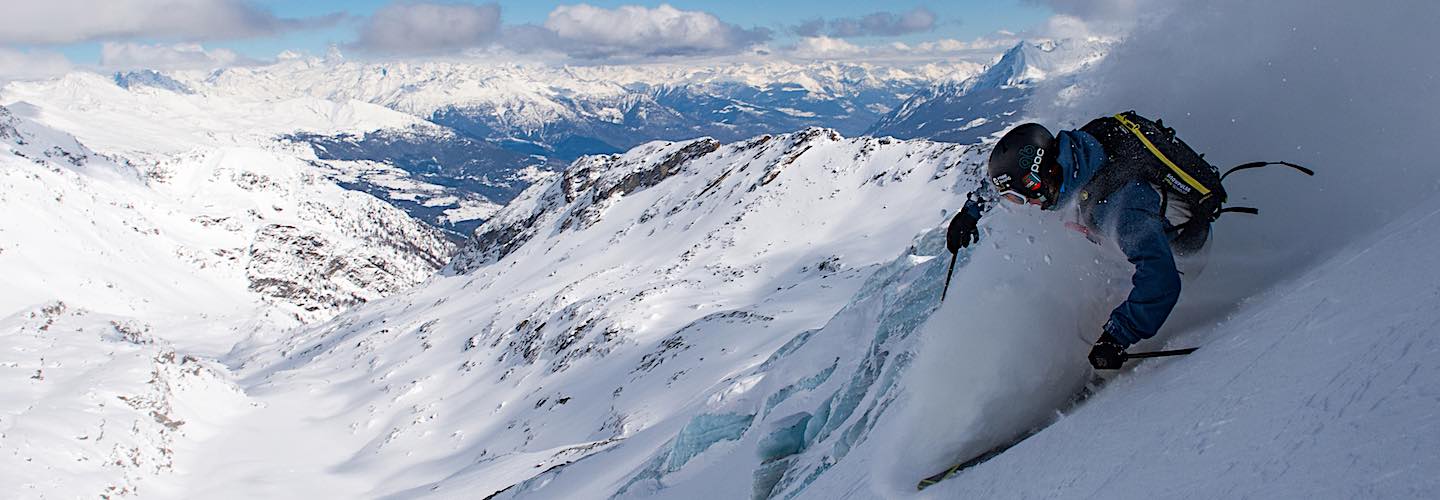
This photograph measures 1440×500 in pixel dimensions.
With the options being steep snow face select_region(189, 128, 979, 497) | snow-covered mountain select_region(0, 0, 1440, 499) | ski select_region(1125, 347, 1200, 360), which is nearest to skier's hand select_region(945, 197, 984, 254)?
snow-covered mountain select_region(0, 0, 1440, 499)

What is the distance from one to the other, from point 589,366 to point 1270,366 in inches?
1345

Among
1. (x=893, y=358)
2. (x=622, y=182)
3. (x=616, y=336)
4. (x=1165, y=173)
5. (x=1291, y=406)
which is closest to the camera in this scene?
(x=1291, y=406)

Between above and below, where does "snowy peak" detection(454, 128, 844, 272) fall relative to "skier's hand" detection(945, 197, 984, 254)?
above

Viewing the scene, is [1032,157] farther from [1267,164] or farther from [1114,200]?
[1267,164]

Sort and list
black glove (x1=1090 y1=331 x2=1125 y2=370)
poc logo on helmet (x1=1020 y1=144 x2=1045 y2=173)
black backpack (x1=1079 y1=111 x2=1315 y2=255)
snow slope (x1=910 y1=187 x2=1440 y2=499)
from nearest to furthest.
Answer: snow slope (x1=910 y1=187 x2=1440 y2=499) → black glove (x1=1090 y1=331 x2=1125 y2=370) → black backpack (x1=1079 y1=111 x2=1315 y2=255) → poc logo on helmet (x1=1020 y1=144 x2=1045 y2=173)

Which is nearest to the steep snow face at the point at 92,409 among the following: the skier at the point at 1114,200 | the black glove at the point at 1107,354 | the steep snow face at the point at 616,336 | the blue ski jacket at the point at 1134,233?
the steep snow face at the point at 616,336

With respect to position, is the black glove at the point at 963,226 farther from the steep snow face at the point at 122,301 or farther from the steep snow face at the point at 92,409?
the steep snow face at the point at 122,301

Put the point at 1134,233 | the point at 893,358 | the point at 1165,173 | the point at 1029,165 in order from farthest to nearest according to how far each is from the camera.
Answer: the point at 893,358
the point at 1029,165
the point at 1165,173
the point at 1134,233

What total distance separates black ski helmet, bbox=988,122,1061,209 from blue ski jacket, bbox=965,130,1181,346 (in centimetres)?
8

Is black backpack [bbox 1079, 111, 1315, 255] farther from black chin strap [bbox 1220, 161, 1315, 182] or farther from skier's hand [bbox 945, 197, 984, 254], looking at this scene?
skier's hand [bbox 945, 197, 984, 254]

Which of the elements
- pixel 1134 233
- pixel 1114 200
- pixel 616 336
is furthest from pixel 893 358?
pixel 616 336

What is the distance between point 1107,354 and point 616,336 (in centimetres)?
3391

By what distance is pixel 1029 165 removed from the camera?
5.49 meters

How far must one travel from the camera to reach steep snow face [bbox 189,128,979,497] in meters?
22.2
